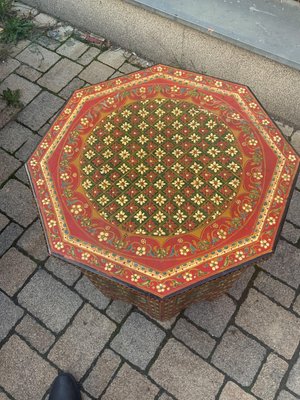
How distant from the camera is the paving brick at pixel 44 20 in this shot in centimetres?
535

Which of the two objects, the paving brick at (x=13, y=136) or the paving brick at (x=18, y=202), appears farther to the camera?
the paving brick at (x=13, y=136)

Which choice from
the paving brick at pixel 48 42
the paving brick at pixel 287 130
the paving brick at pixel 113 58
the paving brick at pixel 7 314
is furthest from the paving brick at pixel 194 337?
the paving brick at pixel 48 42

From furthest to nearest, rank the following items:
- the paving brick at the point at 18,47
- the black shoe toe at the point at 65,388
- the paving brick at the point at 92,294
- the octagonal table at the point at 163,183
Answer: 1. the paving brick at the point at 18,47
2. the paving brick at the point at 92,294
3. the black shoe toe at the point at 65,388
4. the octagonal table at the point at 163,183

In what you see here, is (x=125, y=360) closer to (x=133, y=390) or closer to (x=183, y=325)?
(x=133, y=390)

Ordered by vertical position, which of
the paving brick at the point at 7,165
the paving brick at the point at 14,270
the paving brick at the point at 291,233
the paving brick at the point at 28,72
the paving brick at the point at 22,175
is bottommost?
the paving brick at the point at 291,233

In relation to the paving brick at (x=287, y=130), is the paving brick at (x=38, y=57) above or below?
above

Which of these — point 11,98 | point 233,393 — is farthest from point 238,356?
point 11,98

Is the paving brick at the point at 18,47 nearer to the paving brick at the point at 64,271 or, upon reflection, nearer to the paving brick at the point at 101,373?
the paving brick at the point at 64,271

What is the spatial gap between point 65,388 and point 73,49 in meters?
3.95

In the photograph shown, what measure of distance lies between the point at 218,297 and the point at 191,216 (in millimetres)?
1179

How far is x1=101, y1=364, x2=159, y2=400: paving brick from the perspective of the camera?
3.06 meters

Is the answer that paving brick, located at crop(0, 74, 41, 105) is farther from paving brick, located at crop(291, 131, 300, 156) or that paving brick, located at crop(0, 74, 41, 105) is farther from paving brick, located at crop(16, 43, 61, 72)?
paving brick, located at crop(291, 131, 300, 156)

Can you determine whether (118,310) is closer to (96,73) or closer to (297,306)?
(297,306)

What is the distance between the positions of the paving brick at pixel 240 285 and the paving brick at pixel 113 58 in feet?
9.69
